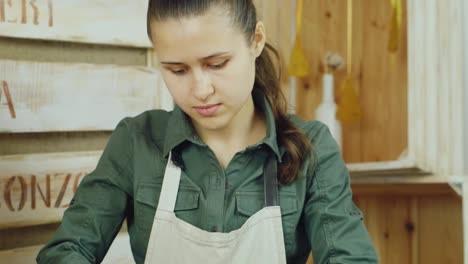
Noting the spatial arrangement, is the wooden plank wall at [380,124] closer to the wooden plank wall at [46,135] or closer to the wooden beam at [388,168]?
the wooden beam at [388,168]

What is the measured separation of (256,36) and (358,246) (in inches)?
16.5

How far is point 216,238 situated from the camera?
4.17 ft

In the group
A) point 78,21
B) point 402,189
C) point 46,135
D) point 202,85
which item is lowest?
point 402,189

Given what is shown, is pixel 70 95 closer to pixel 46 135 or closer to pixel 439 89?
pixel 46 135

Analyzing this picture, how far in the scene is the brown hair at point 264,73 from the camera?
116cm

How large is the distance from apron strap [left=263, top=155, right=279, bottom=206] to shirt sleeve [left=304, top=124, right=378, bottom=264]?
0.07 m

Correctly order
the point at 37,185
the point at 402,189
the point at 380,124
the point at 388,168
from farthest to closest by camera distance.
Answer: the point at 380,124, the point at 402,189, the point at 388,168, the point at 37,185

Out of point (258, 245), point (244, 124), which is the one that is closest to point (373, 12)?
point (244, 124)

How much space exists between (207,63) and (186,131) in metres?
0.21

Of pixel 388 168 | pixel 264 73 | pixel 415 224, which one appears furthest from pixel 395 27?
pixel 264 73

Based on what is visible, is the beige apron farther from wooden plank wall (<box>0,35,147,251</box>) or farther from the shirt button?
wooden plank wall (<box>0,35,147,251</box>)

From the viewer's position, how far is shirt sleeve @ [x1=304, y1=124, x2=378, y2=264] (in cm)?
126

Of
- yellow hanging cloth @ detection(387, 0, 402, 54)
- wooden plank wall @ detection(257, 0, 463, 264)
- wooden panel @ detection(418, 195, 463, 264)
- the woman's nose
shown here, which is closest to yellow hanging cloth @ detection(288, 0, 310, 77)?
wooden plank wall @ detection(257, 0, 463, 264)

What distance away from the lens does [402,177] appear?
81.7 inches
